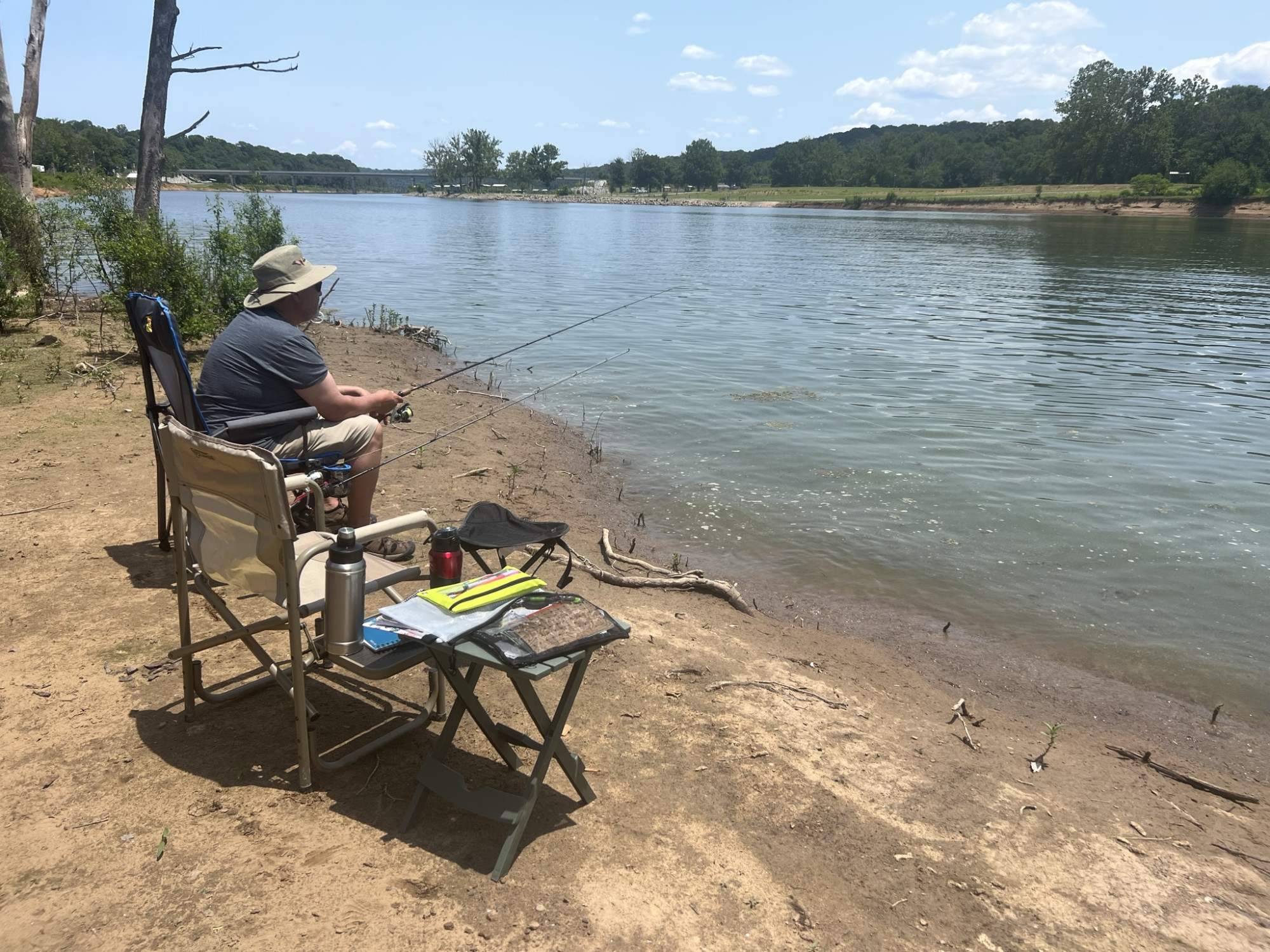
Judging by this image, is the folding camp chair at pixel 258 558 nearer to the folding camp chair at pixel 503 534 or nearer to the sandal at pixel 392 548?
the folding camp chair at pixel 503 534

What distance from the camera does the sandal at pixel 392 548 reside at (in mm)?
5172

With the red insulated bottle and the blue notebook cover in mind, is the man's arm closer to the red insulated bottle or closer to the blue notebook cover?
the red insulated bottle

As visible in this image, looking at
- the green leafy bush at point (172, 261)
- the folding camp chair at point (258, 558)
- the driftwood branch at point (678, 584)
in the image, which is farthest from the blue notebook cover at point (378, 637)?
the green leafy bush at point (172, 261)

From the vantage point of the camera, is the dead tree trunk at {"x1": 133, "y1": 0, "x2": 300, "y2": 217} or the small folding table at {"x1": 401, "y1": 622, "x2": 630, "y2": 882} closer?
the small folding table at {"x1": 401, "y1": 622, "x2": 630, "y2": 882}

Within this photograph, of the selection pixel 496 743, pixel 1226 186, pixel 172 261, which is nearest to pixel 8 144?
pixel 172 261

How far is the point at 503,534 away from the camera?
423 cm

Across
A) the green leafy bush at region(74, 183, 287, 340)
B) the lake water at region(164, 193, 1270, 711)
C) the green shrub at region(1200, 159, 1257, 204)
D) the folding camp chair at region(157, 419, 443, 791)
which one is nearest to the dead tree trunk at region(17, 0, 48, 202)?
the green leafy bush at region(74, 183, 287, 340)

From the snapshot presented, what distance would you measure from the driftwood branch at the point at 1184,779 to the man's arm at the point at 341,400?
413 centimetres

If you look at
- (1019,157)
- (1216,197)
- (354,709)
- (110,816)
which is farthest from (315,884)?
(1019,157)

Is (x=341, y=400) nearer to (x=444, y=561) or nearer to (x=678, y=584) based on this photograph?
(x=444, y=561)

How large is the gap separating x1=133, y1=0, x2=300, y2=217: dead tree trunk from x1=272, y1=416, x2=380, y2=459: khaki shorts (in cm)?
816

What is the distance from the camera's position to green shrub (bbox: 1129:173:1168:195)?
287ft

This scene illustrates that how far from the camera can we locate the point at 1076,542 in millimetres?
7242

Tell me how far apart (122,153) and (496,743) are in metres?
37.8
